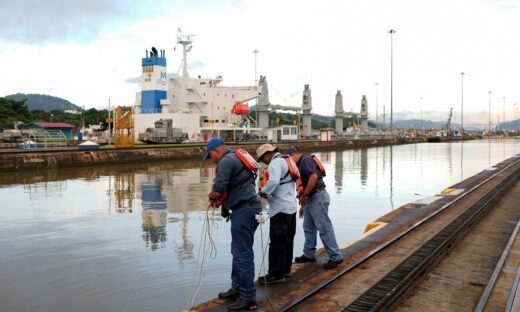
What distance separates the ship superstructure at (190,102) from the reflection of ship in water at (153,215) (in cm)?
3041

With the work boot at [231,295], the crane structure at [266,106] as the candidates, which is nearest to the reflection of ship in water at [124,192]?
the work boot at [231,295]

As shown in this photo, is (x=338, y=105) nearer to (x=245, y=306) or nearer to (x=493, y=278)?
(x=493, y=278)

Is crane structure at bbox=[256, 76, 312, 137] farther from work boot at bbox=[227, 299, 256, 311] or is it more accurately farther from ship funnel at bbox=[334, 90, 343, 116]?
work boot at bbox=[227, 299, 256, 311]

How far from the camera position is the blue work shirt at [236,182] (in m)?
5.16

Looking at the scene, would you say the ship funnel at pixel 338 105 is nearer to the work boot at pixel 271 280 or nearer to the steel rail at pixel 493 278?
the steel rail at pixel 493 278

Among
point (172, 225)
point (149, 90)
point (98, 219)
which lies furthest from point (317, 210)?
point (149, 90)

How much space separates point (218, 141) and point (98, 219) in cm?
916

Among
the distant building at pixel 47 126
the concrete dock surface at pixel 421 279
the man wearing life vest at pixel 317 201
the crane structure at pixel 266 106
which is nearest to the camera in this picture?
the concrete dock surface at pixel 421 279

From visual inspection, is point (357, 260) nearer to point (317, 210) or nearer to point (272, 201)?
point (317, 210)

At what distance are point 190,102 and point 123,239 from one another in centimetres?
4426

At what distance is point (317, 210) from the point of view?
23.1ft

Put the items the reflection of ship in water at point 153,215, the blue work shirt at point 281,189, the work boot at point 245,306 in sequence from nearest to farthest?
the work boot at point 245,306
the blue work shirt at point 281,189
the reflection of ship in water at point 153,215

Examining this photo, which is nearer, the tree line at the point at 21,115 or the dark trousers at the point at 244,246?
the dark trousers at the point at 244,246

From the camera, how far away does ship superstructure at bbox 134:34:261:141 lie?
167 ft
